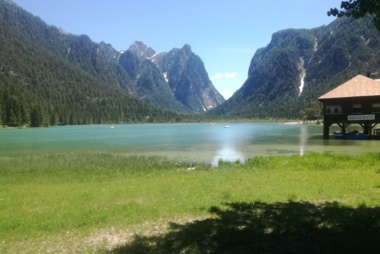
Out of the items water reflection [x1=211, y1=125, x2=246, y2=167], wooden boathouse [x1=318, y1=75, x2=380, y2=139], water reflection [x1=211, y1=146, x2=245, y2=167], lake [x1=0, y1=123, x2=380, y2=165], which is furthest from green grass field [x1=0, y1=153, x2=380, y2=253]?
wooden boathouse [x1=318, y1=75, x2=380, y2=139]

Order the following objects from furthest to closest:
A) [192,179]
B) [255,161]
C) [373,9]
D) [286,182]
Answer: [255,161] < [192,179] < [286,182] < [373,9]

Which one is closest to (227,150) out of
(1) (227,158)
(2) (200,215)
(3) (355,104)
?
(1) (227,158)

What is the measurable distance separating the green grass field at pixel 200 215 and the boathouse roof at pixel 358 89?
129 feet

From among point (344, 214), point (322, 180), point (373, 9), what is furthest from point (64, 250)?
point (322, 180)

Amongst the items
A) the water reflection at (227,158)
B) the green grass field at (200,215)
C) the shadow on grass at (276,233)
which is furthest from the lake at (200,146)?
the shadow on grass at (276,233)

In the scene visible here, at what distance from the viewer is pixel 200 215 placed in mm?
12172

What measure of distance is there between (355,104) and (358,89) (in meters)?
2.75

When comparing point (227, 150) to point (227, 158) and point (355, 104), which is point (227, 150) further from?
point (355, 104)

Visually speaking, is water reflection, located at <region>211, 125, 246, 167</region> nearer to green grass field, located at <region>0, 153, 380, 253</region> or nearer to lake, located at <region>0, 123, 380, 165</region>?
lake, located at <region>0, 123, 380, 165</region>

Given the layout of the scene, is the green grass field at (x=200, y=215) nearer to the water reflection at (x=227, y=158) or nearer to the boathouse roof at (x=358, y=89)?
the water reflection at (x=227, y=158)

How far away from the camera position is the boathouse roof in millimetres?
55938

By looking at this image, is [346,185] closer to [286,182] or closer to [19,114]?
[286,182]

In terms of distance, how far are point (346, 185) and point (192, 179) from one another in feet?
27.7

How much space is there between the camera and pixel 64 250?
930 centimetres
